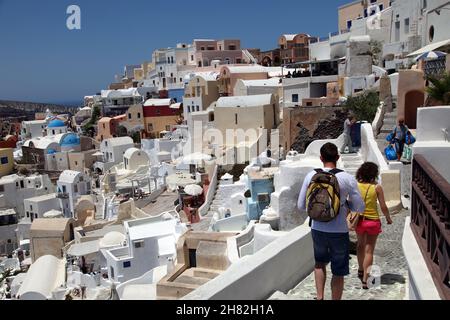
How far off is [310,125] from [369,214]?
649 inches

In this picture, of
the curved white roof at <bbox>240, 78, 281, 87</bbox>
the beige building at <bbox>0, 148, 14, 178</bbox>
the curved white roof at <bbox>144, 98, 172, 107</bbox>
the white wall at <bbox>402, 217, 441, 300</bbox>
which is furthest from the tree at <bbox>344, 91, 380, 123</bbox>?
the beige building at <bbox>0, 148, 14, 178</bbox>

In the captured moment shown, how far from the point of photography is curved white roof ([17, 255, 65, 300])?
1564cm

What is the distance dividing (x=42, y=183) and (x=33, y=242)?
1060cm

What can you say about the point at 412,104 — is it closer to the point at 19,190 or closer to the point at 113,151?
the point at 19,190

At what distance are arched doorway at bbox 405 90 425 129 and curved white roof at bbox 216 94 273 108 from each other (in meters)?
15.9

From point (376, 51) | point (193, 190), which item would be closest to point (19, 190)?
point (193, 190)

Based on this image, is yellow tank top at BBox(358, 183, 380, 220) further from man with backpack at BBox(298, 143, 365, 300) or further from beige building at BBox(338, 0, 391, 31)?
beige building at BBox(338, 0, 391, 31)

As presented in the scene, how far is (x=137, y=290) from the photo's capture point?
41.7ft

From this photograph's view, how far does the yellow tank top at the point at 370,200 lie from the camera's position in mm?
4449

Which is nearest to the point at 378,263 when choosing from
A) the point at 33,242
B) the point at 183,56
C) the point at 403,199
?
the point at 403,199

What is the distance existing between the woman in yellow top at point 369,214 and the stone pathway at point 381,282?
17cm

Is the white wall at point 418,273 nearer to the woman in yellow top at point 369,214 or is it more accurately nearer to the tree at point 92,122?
the woman in yellow top at point 369,214

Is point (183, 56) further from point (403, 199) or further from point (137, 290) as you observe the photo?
point (403, 199)

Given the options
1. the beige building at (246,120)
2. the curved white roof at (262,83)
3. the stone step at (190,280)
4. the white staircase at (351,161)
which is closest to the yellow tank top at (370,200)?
the white staircase at (351,161)
